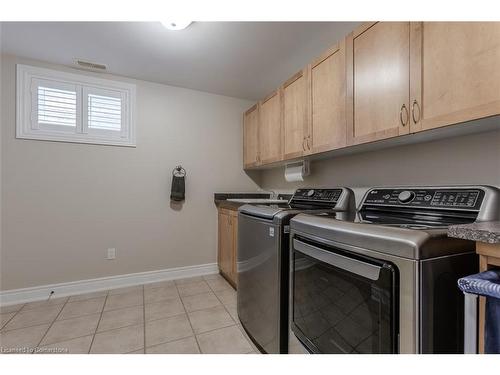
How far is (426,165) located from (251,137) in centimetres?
196

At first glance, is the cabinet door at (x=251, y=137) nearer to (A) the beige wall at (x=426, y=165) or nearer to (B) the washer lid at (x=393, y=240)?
(A) the beige wall at (x=426, y=165)

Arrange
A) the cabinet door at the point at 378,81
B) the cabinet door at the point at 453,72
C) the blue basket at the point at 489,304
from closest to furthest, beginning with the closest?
the blue basket at the point at 489,304, the cabinet door at the point at 453,72, the cabinet door at the point at 378,81

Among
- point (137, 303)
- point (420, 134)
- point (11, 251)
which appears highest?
point (420, 134)

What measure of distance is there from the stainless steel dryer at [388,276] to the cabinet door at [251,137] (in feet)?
5.62

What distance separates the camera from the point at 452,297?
0.78 metres

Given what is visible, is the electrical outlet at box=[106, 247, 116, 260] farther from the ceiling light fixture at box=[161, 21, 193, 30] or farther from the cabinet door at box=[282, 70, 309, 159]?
the ceiling light fixture at box=[161, 21, 193, 30]

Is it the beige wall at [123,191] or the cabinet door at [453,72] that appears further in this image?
the beige wall at [123,191]

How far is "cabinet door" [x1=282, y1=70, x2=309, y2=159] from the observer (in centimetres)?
201

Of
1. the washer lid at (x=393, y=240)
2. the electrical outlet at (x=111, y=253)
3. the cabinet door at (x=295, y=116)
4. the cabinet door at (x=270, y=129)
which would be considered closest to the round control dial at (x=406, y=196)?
the washer lid at (x=393, y=240)

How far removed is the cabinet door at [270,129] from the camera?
2.40m

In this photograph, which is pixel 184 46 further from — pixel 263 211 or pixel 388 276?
pixel 388 276

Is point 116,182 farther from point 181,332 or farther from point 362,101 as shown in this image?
point 362,101
